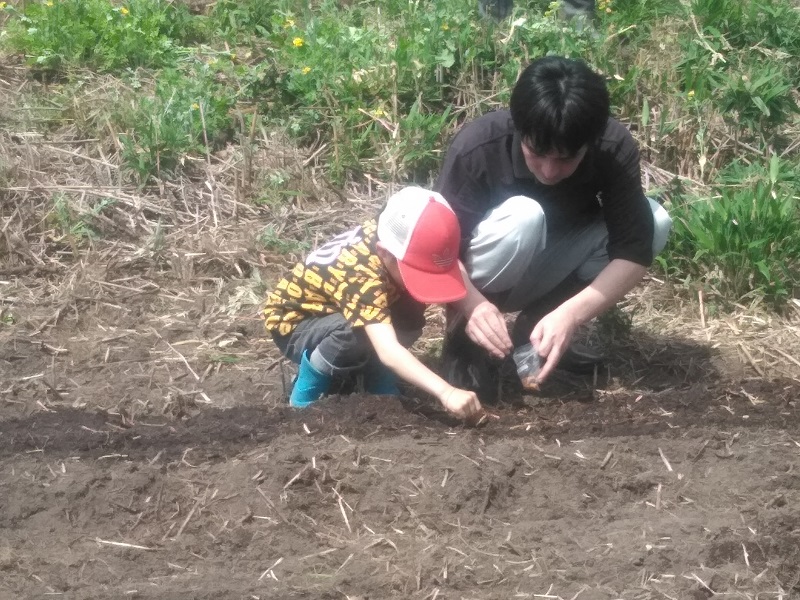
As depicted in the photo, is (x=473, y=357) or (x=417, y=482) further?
(x=473, y=357)

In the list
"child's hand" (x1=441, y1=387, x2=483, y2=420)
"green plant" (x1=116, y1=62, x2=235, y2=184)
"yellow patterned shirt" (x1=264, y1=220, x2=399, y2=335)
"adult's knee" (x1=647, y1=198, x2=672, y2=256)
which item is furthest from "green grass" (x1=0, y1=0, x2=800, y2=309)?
"child's hand" (x1=441, y1=387, x2=483, y2=420)

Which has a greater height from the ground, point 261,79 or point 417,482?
point 261,79

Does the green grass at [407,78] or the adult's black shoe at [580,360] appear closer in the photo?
the adult's black shoe at [580,360]

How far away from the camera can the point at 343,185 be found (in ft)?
16.6

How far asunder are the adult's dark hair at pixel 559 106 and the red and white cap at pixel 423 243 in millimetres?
352

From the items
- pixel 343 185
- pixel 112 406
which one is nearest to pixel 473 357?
pixel 112 406

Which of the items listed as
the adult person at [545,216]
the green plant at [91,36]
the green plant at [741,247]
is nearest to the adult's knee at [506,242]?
the adult person at [545,216]

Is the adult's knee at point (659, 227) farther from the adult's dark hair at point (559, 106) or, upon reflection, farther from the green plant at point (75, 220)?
the green plant at point (75, 220)

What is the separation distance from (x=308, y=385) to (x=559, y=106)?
1.28 metres

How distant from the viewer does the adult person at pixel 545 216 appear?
2.98 meters

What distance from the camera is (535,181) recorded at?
344 cm

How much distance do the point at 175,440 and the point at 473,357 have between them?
105cm

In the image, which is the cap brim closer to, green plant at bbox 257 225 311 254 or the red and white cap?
the red and white cap

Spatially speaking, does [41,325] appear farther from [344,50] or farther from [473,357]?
[344,50]
